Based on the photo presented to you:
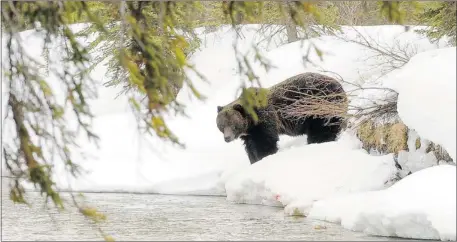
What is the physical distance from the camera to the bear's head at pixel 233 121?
34.8 feet

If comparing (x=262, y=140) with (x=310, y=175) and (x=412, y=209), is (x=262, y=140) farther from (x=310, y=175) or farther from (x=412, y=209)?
(x=412, y=209)

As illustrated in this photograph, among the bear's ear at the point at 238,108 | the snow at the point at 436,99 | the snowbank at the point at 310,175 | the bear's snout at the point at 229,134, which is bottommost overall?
the snowbank at the point at 310,175

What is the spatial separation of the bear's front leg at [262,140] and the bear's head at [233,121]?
0.16m

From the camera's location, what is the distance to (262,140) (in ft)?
35.3

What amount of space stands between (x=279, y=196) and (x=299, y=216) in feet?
2.83

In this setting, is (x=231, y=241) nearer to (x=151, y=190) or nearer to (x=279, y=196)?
(x=279, y=196)

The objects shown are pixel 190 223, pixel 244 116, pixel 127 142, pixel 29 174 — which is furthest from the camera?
pixel 127 142

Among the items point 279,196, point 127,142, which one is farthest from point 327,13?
point 279,196

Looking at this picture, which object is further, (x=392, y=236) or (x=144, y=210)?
(x=144, y=210)

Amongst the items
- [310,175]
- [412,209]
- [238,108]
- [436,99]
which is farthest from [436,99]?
[238,108]

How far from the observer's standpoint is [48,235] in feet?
22.5

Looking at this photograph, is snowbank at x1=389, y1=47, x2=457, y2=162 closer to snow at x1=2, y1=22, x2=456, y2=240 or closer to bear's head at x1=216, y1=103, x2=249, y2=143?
snow at x1=2, y1=22, x2=456, y2=240

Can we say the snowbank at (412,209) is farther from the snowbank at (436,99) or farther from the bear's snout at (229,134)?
the bear's snout at (229,134)

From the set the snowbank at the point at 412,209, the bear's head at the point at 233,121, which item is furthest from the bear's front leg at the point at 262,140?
the snowbank at the point at 412,209
